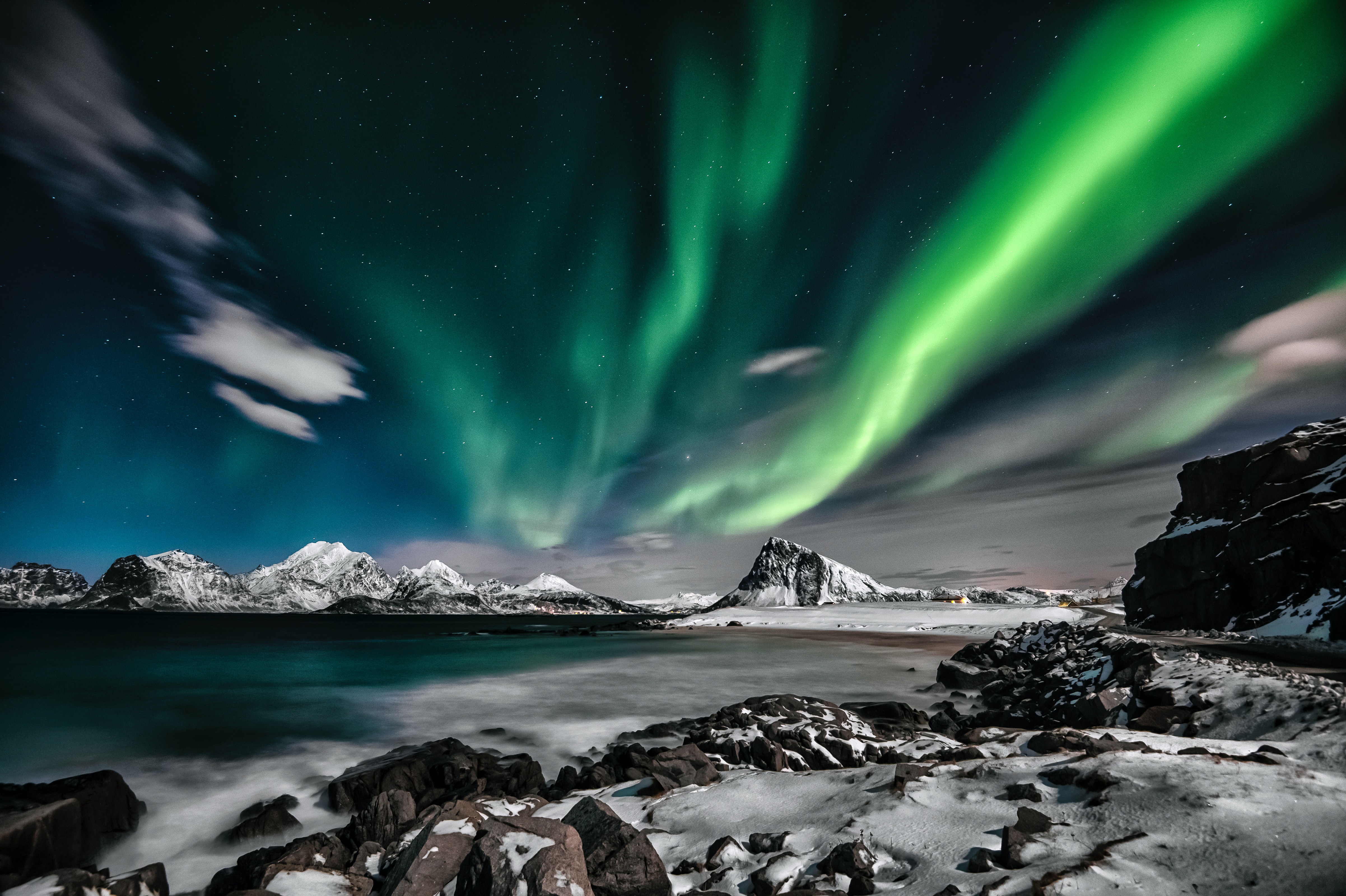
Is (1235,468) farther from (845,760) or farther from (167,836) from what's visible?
(167,836)

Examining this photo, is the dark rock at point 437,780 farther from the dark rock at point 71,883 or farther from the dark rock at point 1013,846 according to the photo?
the dark rock at point 1013,846

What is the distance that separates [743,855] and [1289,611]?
37.3m

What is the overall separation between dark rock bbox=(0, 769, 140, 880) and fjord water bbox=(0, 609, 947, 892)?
60cm

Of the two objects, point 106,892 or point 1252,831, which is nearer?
point 1252,831

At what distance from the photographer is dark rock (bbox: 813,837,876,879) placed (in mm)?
5008

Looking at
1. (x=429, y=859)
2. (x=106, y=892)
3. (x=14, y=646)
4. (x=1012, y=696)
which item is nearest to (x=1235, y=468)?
(x=1012, y=696)

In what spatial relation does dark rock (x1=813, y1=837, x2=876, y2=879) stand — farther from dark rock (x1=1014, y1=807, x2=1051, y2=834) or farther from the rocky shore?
dark rock (x1=1014, y1=807, x2=1051, y2=834)

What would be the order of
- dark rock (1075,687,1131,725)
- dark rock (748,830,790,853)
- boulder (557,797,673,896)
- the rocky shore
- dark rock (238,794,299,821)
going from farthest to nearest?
dark rock (1075,687,1131,725) < dark rock (238,794,299,821) < dark rock (748,830,790,853) < boulder (557,797,673,896) < the rocky shore

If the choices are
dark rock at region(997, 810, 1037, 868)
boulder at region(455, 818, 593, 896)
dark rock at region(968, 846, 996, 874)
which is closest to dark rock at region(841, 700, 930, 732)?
dark rock at region(997, 810, 1037, 868)

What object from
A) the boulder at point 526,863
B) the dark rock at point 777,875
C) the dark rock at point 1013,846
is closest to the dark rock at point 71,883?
the boulder at point 526,863

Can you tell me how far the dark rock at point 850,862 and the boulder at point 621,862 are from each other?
5.31ft

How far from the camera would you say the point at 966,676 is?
76.0 feet

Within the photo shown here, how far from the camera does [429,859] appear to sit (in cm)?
554

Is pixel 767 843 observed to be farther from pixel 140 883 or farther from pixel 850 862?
pixel 140 883
